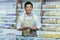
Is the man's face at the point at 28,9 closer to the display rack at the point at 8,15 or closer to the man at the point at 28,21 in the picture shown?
the man at the point at 28,21

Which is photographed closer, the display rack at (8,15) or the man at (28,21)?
the man at (28,21)

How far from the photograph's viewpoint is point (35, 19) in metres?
2.65

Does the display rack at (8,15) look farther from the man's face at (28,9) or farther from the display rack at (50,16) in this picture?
the man's face at (28,9)

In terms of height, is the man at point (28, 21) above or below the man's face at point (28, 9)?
below

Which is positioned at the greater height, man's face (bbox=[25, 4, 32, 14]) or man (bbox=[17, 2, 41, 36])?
man's face (bbox=[25, 4, 32, 14])

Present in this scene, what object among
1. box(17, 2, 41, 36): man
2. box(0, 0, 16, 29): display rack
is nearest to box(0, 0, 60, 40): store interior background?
box(0, 0, 16, 29): display rack

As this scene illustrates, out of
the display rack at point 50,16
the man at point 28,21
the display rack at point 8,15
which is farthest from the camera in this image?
the display rack at point 8,15

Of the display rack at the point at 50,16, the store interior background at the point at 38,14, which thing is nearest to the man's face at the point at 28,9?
the store interior background at the point at 38,14

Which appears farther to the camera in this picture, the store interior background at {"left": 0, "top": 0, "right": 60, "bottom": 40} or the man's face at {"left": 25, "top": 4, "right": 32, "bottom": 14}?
the store interior background at {"left": 0, "top": 0, "right": 60, "bottom": 40}

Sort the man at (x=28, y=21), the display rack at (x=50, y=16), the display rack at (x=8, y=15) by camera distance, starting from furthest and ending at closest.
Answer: the display rack at (x=8, y=15), the display rack at (x=50, y=16), the man at (x=28, y=21)

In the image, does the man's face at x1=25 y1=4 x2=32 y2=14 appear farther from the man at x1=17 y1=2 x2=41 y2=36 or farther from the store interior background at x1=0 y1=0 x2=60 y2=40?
the store interior background at x1=0 y1=0 x2=60 y2=40

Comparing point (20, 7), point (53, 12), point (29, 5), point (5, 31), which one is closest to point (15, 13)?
point (20, 7)

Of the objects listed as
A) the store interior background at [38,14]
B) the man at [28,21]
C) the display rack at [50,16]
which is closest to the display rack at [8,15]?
the store interior background at [38,14]

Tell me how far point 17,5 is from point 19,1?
0.13 meters
